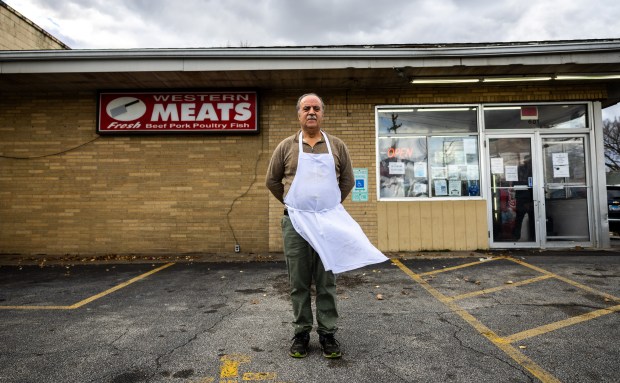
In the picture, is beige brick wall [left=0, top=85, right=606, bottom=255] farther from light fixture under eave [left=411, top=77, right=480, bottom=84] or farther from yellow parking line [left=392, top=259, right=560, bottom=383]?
yellow parking line [left=392, top=259, right=560, bottom=383]

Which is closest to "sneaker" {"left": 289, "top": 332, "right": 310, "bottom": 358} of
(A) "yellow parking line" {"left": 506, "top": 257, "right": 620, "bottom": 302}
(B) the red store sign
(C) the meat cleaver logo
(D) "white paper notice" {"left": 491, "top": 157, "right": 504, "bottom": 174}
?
(A) "yellow parking line" {"left": 506, "top": 257, "right": 620, "bottom": 302}

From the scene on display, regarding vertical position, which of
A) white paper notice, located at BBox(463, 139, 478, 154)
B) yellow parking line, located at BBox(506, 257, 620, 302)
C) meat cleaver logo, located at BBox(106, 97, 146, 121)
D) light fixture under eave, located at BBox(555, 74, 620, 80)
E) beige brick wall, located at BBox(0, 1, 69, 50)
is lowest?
yellow parking line, located at BBox(506, 257, 620, 302)

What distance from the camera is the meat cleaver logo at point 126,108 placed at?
7887 millimetres

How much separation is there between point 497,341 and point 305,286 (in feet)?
5.70

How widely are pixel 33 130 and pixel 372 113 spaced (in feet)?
24.1

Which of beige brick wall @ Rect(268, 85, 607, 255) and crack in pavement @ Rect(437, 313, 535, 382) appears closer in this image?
crack in pavement @ Rect(437, 313, 535, 382)

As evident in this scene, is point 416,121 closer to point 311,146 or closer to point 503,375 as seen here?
point 311,146

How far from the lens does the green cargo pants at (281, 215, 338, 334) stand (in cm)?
294

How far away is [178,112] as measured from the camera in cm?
786

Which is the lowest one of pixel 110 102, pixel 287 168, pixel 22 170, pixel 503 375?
pixel 503 375

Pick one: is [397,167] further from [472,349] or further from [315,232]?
[315,232]

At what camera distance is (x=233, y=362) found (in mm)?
2828

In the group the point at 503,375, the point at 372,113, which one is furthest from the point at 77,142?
the point at 503,375

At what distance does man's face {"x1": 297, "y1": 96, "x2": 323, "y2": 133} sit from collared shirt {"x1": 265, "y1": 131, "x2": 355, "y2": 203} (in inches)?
5.9
